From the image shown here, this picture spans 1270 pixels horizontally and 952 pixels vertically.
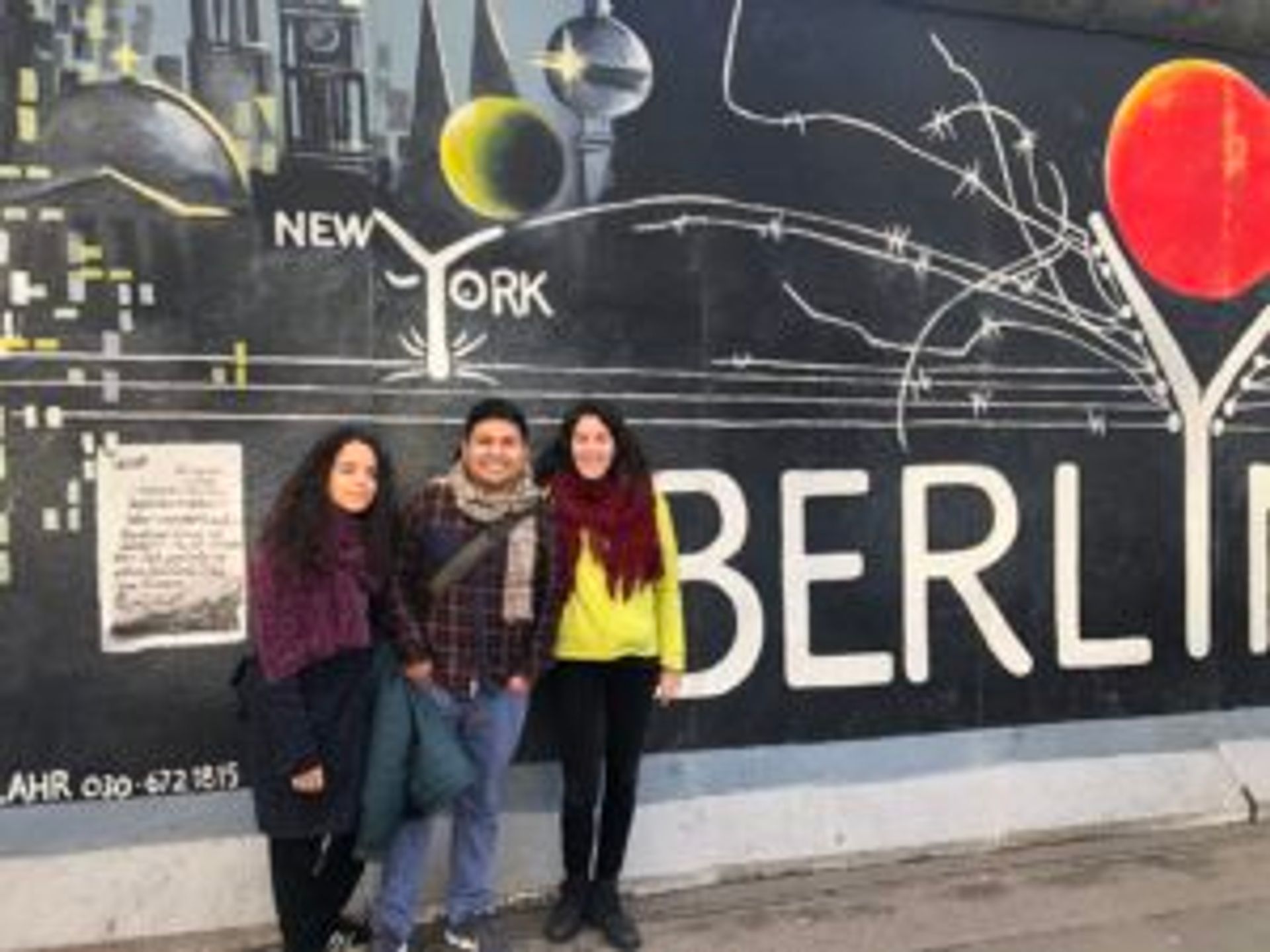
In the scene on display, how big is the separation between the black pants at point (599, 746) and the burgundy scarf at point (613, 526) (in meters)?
0.26

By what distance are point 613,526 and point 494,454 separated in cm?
46

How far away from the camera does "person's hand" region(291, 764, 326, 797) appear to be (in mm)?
4848

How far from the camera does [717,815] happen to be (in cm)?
616

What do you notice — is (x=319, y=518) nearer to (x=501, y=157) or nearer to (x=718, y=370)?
(x=501, y=157)

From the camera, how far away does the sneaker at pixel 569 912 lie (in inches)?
219

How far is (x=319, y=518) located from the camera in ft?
16.2

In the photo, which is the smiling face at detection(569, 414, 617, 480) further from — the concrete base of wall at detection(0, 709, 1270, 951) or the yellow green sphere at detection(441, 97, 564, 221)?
the concrete base of wall at detection(0, 709, 1270, 951)

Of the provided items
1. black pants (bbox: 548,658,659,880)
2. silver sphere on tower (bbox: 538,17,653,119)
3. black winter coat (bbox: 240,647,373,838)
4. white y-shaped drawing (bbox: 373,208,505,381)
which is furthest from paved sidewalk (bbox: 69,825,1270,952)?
silver sphere on tower (bbox: 538,17,653,119)

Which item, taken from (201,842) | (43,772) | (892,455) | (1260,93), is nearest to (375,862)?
(201,842)

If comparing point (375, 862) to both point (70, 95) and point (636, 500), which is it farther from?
point (70, 95)

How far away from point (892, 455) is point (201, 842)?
8.80ft

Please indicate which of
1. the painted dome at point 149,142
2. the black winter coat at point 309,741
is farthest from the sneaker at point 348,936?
the painted dome at point 149,142

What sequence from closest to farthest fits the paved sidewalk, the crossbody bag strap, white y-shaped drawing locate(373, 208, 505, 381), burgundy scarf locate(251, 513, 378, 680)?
1. burgundy scarf locate(251, 513, 378, 680)
2. the crossbody bag strap
3. the paved sidewalk
4. white y-shaped drawing locate(373, 208, 505, 381)

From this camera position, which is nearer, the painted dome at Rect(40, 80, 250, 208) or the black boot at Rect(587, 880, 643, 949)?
the painted dome at Rect(40, 80, 250, 208)
